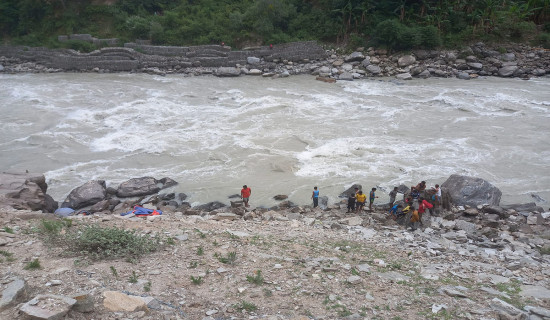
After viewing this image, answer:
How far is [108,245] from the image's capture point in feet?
21.2

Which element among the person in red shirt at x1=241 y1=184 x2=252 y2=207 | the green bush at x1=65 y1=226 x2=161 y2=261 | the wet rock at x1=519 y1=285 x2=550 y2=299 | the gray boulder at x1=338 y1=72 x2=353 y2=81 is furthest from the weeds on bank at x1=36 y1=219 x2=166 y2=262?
the gray boulder at x1=338 y1=72 x2=353 y2=81

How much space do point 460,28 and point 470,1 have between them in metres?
2.25

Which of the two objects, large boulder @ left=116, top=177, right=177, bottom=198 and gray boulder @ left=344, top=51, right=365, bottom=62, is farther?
gray boulder @ left=344, top=51, right=365, bottom=62

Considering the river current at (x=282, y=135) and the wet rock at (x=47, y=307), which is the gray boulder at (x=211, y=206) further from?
the wet rock at (x=47, y=307)

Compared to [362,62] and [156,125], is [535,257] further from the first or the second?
[362,62]

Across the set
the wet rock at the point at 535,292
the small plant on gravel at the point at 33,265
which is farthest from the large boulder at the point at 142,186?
the wet rock at the point at 535,292

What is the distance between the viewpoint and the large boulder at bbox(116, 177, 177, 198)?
40.7 ft

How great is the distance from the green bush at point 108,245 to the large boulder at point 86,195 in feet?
17.2

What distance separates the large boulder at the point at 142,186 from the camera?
1239cm

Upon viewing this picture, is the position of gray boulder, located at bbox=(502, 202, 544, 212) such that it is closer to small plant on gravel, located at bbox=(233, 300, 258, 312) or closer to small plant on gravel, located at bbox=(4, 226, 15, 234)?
small plant on gravel, located at bbox=(233, 300, 258, 312)

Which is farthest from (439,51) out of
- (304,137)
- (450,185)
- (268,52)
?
(450,185)

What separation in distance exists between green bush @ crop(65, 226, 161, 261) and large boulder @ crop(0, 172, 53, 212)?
15.1 ft

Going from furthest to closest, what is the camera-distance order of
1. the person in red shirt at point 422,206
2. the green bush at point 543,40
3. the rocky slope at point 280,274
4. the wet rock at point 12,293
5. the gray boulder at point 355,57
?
the gray boulder at point 355,57 → the green bush at point 543,40 → the person in red shirt at point 422,206 → the rocky slope at point 280,274 → the wet rock at point 12,293

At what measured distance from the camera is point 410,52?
27328 mm
